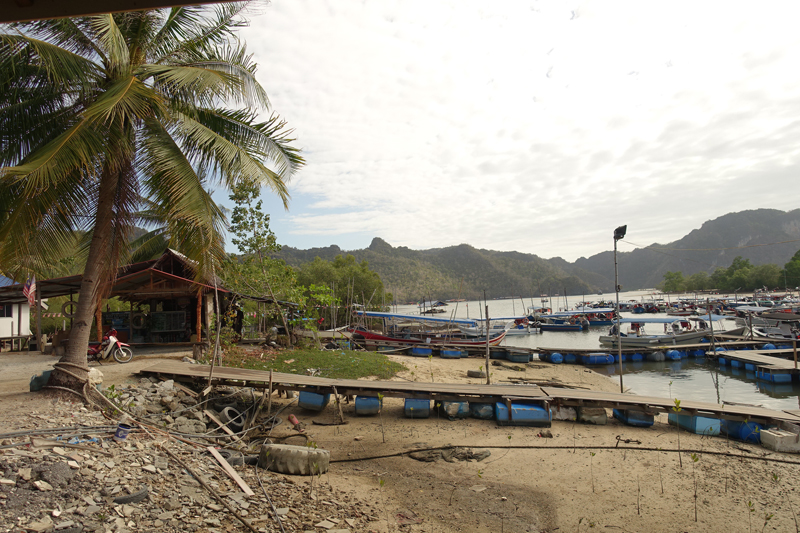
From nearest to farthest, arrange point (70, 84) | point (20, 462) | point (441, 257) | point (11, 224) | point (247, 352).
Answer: point (20, 462) → point (11, 224) → point (70, 84) → point (247, 352) → point (441, 257)

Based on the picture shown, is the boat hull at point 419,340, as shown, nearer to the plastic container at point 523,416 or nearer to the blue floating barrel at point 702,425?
the plastic container at point 523,416

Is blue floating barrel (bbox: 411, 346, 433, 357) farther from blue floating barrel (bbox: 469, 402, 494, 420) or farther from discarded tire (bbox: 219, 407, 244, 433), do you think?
discarded tire (bbox: 219, 407, 244, 433)

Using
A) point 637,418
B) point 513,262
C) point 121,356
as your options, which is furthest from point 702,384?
point 513,262

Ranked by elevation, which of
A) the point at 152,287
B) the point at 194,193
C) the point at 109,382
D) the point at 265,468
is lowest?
the point at 265,468

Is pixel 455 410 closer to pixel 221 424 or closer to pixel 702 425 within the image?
pixel 221 424

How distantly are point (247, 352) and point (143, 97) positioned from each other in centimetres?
1068

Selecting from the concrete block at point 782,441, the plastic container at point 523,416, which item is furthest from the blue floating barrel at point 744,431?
the plastic container at point 523,416

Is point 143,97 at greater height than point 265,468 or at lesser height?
greater

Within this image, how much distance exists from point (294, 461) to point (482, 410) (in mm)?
5364

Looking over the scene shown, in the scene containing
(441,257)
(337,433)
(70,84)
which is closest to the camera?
(70,84)

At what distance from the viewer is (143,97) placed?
7230 millimetres

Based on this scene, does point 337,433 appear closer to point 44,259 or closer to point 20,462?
point 20,462

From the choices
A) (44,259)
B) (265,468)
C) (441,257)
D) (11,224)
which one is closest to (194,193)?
(11,224)

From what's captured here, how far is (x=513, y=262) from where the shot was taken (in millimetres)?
157000
